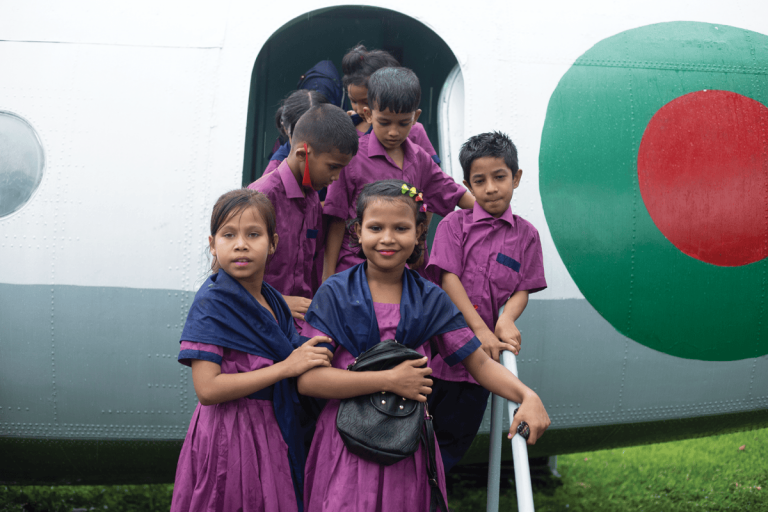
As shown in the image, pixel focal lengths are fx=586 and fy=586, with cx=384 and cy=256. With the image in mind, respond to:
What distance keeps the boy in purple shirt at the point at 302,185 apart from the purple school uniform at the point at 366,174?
19 centimetres

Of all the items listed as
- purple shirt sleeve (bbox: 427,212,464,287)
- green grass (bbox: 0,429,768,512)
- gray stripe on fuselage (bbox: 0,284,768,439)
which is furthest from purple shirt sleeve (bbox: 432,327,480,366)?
green grass (bbox: 0,429,768,512)

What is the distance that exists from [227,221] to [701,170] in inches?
103

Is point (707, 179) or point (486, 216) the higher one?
point (707, 179)

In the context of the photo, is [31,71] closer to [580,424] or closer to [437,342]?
[437,342]

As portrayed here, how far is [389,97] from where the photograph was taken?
2.66 m

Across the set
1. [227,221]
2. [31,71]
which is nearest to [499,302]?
[227,221]

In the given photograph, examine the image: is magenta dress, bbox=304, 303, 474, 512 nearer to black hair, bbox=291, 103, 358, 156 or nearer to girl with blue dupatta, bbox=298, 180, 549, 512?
girl with blue dupatta, bbox=298, 180, 549, 512

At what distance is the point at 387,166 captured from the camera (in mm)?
2879

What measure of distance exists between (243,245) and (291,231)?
671mm

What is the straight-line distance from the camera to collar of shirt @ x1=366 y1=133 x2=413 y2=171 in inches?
113

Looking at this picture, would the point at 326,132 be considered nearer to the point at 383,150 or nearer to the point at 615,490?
the point at 383,150

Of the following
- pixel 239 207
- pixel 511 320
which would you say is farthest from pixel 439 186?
pixel 239 207

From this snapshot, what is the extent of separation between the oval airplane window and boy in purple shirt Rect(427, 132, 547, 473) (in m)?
2.15

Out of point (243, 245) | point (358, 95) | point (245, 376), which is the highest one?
point (358, 95)
